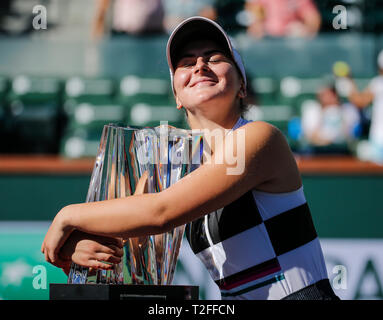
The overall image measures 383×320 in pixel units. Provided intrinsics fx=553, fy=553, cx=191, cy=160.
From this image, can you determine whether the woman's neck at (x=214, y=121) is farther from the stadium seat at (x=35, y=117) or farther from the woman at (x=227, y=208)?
the stadium seat at (x=35, y=117)

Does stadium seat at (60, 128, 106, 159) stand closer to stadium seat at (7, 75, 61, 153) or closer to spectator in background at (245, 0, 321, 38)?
stadium seat at (7, 75, 61, 153)

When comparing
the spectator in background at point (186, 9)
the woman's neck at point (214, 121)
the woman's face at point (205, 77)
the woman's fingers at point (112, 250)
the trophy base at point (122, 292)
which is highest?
the spectator in background at point (186, 9)

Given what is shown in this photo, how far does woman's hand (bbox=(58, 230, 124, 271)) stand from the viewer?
103 centimetres

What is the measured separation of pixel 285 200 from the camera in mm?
1150

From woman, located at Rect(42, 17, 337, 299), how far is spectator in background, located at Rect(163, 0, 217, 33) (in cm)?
420

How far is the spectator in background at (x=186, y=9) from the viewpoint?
5.36 m

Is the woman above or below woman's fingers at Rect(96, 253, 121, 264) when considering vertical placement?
above

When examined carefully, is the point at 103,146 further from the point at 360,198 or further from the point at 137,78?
the point at 137,78

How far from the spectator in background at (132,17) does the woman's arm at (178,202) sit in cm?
448

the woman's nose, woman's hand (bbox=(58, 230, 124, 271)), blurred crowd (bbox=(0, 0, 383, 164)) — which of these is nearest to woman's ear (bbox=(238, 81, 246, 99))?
the woman's nose

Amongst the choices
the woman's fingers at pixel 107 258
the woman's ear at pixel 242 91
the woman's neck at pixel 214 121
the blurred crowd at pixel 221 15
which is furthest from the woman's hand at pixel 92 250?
the blurred crowd at pixel 221 15

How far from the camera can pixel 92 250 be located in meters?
1.04

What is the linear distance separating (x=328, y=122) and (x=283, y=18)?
1609 mm

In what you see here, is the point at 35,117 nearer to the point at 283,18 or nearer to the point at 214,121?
the point at 283,18
